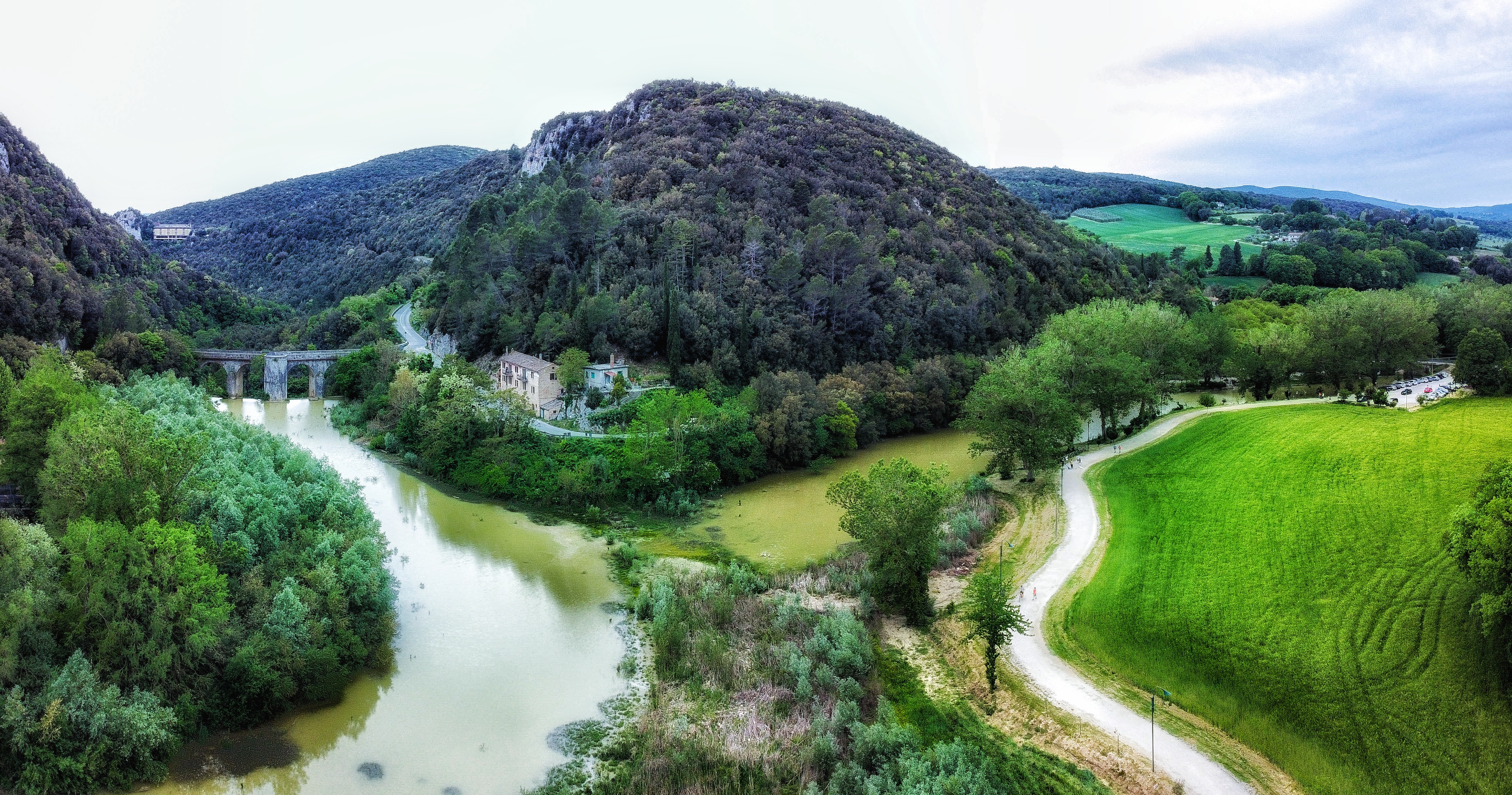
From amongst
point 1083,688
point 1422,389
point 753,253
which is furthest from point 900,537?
point 1422,389

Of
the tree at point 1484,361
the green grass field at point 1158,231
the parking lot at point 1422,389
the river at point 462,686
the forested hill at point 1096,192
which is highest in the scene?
the forested hill at point 1096,192

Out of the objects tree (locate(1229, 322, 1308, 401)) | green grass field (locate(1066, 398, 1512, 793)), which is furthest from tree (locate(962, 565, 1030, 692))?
tree (locate(1229, 322, 1308, 401))

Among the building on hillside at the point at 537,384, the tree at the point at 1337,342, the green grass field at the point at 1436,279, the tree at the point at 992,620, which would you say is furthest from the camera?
the green grass field at the point at 1436,279

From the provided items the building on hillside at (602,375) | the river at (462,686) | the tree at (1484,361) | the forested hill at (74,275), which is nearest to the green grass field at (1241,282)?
the tree at (1484,361)

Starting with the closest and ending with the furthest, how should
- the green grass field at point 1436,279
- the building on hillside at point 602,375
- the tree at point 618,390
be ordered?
the tree at point 618,390, the building on hillside at point 602,375, the green grass field at point 1436,279

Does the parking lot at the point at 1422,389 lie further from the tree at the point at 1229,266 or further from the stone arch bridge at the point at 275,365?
the stone arch bridge at the point at 275,365
